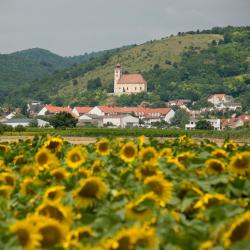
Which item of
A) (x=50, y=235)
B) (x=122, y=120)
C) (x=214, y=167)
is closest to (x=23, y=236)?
(x=50, y=235)

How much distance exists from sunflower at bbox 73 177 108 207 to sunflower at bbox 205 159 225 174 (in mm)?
1561

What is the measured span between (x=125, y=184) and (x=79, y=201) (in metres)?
0.80

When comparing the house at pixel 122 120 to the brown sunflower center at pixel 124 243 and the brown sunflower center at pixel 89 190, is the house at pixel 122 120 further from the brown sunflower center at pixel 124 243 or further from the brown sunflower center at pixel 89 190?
the brown sunflower center at pixel 124 243

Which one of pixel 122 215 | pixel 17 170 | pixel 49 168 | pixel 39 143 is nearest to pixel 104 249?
pixel 122 215

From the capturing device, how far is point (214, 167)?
685cm

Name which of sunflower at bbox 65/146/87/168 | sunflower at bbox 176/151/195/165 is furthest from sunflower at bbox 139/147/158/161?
sunflower at bbox 65/146/87/168

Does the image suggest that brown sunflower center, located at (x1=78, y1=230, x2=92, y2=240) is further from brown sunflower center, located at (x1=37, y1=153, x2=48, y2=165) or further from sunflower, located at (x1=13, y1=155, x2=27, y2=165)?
sunflower, located at (x1=13, y1=155, x2=27, y2=165)

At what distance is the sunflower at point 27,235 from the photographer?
161 inches

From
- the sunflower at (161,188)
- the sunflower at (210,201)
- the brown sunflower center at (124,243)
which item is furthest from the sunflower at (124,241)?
the sunflower at (161,188)

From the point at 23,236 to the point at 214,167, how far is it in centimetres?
307

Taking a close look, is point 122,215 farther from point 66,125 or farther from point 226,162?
point 66,125

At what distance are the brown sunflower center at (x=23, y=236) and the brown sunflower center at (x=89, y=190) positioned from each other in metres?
1.42

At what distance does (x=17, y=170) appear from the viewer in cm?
800

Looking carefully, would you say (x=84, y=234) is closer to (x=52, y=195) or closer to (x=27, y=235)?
(x=27, y=235)
